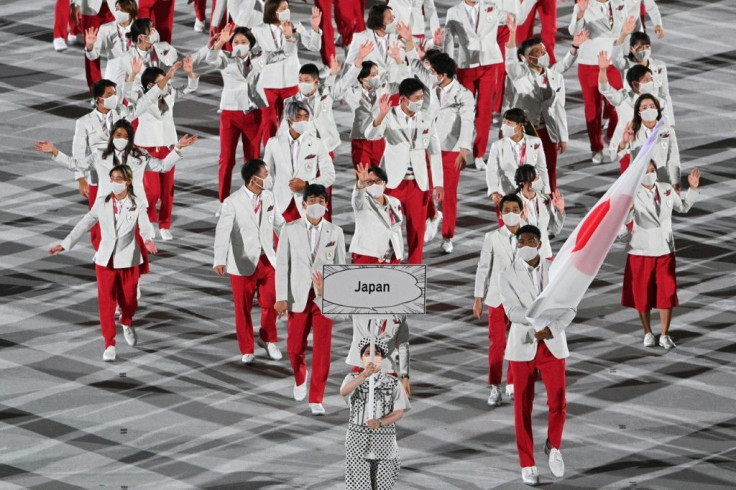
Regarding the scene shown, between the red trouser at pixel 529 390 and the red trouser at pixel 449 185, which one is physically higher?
the red trouser at pixel 449 185

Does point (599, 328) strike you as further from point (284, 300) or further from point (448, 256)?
point (284, 300)

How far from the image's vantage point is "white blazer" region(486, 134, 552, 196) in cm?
1794

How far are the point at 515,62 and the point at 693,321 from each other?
3.43 meters

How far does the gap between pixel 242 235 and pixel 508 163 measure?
2800 mm

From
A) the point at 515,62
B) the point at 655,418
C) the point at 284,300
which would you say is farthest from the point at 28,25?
the point at 655,418

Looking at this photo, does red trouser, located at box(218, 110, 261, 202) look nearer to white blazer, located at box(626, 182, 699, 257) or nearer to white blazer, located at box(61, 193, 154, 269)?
white blazer, located at box(61, 193, 154, 269)

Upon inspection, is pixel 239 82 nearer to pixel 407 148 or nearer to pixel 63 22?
pixel 407 148

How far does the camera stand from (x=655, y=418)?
1589 cm

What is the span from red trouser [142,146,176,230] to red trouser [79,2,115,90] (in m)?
3.68

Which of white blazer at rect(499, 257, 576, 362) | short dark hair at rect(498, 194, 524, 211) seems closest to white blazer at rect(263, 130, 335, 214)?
short dark hair at rect(498, 194, 524, 211)

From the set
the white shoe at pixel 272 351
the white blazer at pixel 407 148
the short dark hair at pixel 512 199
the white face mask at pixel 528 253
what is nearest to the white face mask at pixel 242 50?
the white blazer at pixel 407 148

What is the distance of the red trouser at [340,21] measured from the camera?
23.0 m

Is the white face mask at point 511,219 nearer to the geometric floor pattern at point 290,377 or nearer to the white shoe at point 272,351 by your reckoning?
the geometric floor pattern at point 290,377

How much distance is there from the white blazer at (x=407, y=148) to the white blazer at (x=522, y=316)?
3121 millimetres
